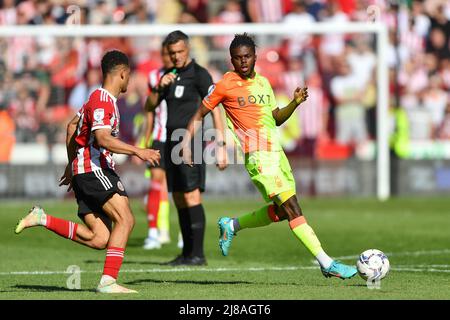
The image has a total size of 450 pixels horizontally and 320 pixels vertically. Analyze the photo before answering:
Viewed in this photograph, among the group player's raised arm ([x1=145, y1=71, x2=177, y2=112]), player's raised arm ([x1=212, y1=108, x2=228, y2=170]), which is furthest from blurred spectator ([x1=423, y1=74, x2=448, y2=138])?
player's raised arm ([x1=212, y1=108, x2=228, y2=170])

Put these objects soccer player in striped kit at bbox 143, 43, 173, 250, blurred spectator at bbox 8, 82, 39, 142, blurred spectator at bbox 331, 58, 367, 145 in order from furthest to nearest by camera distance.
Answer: blurred spectator at bbox 331, 58, 367, 145 → blurred spectator at bbox 8, 82, 39, 142 → soccer player in striped kit at bbox 143, 43, 173, 250

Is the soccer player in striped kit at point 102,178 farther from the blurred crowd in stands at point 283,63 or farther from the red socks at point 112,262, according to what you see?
the blurred crowd in stands at point 283,63

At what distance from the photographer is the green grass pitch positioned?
32.5 feet

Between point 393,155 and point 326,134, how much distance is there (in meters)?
1.76

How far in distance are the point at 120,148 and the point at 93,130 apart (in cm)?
36

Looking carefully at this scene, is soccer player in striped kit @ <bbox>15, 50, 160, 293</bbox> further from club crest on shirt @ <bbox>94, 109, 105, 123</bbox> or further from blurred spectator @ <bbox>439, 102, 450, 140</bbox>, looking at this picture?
blurred spectator @ <bbox>439, 102, 450, 140</bbox>

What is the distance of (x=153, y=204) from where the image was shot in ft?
51.0

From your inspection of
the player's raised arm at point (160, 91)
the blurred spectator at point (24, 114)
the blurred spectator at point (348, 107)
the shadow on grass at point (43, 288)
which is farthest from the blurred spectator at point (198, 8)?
the shadow on grass at point (43, 288)

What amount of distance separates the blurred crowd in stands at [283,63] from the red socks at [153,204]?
21.7 feet

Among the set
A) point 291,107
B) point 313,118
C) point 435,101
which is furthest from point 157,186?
point 435,101

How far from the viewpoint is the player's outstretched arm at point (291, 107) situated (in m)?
10.5

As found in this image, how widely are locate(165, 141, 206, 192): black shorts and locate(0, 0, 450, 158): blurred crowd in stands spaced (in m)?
9.08

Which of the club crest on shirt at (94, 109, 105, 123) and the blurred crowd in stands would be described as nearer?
the club crest on shirt at (94, 109, 105, 123)

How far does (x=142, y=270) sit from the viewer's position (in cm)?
1232
